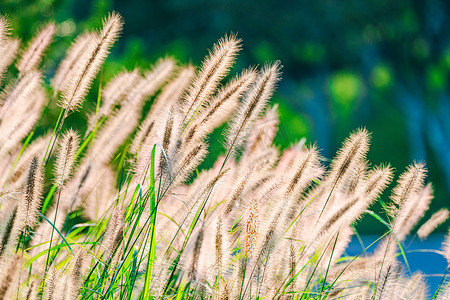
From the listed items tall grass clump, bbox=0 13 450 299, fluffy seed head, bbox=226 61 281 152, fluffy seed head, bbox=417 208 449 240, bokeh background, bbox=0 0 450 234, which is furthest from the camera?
bokeh background, bbox=0 0 450 234

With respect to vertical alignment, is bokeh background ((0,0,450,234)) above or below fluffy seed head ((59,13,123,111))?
above

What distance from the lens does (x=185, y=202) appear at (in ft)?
4.93

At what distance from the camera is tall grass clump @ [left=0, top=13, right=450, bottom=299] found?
1.36m

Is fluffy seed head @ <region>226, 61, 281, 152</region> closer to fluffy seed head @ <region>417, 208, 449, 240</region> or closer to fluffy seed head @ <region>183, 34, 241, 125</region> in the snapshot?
fluffy seed head @ <region>183, 34, 241, 125</region>

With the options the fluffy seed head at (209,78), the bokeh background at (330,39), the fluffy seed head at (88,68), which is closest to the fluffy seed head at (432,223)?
the fluffy seed head at (209,78)

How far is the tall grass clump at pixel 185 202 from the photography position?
1357 mm

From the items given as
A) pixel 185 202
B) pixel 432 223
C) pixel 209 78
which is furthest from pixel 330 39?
pixel 185 202

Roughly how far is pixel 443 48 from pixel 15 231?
12.3 m

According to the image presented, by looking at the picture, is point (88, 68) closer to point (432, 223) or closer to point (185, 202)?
point (185, 202)

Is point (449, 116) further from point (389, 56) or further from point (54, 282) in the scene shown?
point (54, 282)

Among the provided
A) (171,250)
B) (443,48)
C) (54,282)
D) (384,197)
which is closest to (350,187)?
(171,250)

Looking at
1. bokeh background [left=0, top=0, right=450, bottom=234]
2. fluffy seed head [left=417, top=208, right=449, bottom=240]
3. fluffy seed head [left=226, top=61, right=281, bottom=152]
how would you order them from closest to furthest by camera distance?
fluffy seed head [left=226, top=61, right=281, bottom=152]
fluffy seed head [left=417, top=208, right=449, bottom=240]
bokeh background [left=0, top=0, right=450, bottom=234]

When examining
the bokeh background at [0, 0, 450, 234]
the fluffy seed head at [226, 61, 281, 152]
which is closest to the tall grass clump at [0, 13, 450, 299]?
the fluffy seed head at [226, 61, 281, 152]

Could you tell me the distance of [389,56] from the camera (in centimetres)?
1283
